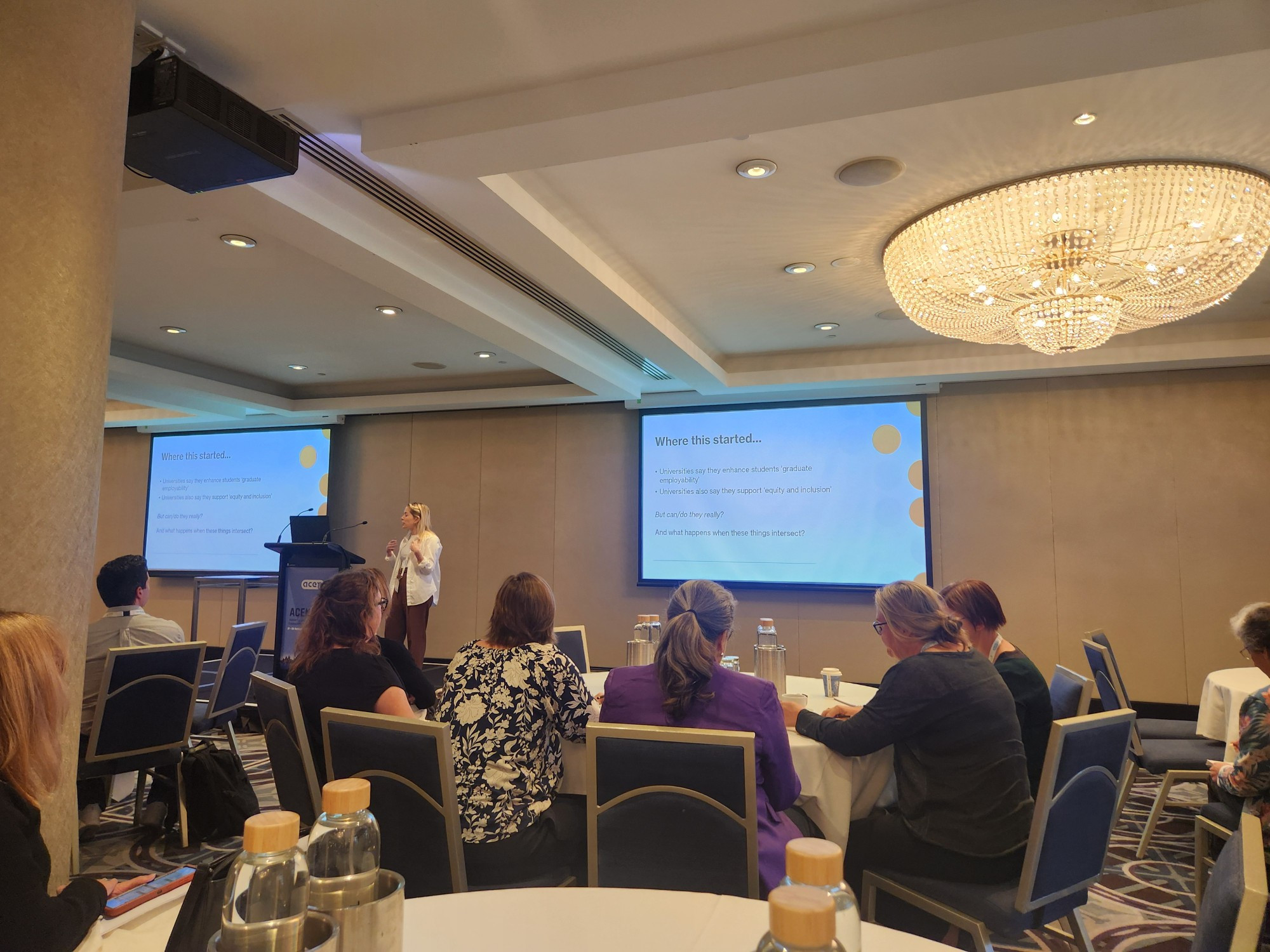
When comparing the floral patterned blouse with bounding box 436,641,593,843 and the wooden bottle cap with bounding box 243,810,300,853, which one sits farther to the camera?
the floral patterned blouse with bounding box 436,641,593,843

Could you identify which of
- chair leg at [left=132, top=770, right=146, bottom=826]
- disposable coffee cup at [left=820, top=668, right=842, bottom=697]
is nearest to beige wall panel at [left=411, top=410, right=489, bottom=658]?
chair leg at [left=132, top=770, right=146, bottom=826]

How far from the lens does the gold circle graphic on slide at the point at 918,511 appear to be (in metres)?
6.75

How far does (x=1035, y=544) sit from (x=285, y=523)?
25.1 ft

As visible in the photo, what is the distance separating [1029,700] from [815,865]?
244 centimetres

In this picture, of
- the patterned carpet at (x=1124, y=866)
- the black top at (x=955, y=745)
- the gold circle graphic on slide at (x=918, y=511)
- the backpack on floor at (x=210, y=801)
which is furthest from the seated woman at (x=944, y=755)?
the gold circle graphic on slide at (x=918, y=511)

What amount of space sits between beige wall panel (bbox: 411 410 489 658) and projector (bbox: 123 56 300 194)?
5.61 metres

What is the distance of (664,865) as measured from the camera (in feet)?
6.29

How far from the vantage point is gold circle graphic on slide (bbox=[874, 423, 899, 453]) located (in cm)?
691

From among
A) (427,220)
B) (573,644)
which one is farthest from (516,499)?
(427,220)

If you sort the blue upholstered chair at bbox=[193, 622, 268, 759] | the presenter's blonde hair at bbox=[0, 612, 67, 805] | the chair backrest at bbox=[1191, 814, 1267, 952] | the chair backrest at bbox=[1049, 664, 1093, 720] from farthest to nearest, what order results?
the blue upholstered chair at bbox=[193, 622, 268, 759] → the chair backrest at bbox=[1049, 664, 1093, 720] → the presenter's blonde hair at bbox=[0, 612, 67, 805] → the chair backrest at bbox=[1191, 814, 1267, 952]

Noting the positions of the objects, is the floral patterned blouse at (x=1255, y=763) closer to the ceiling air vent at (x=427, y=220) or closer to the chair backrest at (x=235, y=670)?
the ceiling air vent at (x=427, y=220)

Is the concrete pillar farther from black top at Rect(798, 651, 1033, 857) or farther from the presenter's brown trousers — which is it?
the presenter's brown trousers

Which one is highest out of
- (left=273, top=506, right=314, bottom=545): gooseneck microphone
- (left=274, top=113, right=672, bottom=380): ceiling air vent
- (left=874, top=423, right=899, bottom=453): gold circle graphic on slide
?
(left=274, top=113, right=672, bottom=380): ceiling air vent

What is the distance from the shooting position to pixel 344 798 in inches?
34.2
